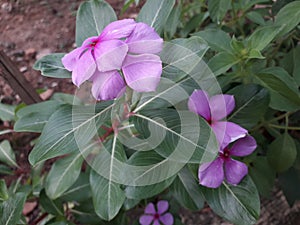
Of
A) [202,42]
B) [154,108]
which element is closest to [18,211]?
[154,108]

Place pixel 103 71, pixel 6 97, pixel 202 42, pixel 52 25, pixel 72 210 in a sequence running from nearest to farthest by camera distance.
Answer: pixel 103 71 → pixel 202 42 → pixel 72 210 → pixel 6 97 → pixel 52 25

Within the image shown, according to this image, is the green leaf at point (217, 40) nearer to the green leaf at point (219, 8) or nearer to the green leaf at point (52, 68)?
the green leaf at point (219, 8)

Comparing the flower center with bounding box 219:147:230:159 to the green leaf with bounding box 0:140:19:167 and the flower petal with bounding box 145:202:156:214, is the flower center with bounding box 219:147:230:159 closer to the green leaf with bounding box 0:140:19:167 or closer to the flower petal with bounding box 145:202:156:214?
the flower petal with bounding box 145:202:156:214

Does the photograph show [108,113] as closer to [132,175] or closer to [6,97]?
[132,175]

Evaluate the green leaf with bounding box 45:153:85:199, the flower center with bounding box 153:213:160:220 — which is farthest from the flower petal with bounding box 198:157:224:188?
the flower center with bounding box 153:213:160:220

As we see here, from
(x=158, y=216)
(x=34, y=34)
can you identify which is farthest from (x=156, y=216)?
(x=34, y=34)

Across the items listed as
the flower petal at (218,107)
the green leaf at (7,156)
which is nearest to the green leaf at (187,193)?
the flower petal at (218,107)
